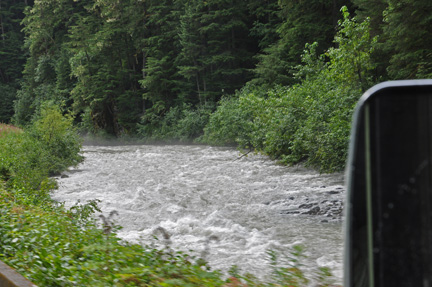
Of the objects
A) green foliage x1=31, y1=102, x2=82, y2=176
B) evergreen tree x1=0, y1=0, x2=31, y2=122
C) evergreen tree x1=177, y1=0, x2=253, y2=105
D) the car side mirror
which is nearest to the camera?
the car side mirror

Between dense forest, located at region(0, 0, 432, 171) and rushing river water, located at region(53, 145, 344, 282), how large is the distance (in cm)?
207

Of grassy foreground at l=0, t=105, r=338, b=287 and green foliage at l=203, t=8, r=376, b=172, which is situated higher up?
green foliage at l=203, t=8, r=376, b=172

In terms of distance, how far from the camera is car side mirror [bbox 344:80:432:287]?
83 cm

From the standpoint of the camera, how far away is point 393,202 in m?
0.84

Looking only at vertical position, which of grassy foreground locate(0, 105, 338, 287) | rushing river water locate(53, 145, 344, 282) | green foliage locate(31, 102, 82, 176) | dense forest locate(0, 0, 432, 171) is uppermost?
dense forest locate(0, 0, 432, 171)

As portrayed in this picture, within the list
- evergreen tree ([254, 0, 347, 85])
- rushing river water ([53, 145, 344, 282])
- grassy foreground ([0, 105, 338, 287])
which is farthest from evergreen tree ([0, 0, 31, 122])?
grassy foreground ([0, 105, 338, 287])

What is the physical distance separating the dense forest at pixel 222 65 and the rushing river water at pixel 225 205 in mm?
2068

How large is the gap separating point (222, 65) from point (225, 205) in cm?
3253

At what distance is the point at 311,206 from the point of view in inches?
445

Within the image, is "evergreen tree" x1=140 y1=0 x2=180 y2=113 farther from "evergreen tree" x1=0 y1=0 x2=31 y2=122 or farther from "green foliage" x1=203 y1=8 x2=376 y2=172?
"evergreen tree" x1=0 y1=0 x2=31 y2=122

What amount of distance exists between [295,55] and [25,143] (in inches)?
805

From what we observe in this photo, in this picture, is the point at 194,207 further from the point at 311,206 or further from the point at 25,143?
the point at 25,143

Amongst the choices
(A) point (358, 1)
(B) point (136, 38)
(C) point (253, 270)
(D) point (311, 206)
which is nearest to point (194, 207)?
(D) point (311, 206)

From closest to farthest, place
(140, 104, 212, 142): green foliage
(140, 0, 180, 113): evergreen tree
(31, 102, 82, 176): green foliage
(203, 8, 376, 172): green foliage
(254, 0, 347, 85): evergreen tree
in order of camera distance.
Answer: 1. (203, 8, 376, 172): green foliage
2. (31, 102, 82, 176): green foliage
3. (254, 0, 347, 85): evergreen tree
4. (140, 104, 212, 142): green foliage
5. (140, 0, 180, 113): evergreen tree
